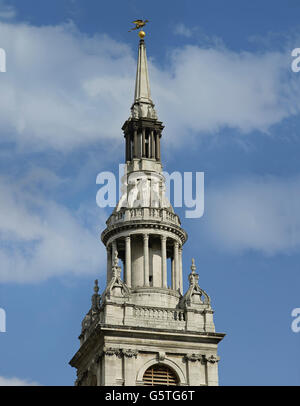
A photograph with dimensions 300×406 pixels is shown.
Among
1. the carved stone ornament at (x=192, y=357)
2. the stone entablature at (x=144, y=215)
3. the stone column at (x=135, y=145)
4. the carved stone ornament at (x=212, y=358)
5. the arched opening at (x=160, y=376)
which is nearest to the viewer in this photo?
the arched opening at (x=160, y=376)

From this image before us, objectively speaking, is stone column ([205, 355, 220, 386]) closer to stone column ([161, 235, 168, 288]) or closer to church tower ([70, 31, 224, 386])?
church tower ([70, 31, 224, 386])

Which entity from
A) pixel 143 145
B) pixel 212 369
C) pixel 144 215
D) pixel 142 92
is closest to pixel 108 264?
pixel 144 215

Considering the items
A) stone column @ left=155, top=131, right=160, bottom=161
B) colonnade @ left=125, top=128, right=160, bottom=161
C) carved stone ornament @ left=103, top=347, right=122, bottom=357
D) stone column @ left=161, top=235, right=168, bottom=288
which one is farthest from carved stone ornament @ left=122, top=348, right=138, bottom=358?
stone column @ left=155, top=131, right=160, bottom=161

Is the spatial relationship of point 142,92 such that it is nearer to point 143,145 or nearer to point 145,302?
point 143,145

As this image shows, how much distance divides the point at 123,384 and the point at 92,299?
30.7 ft

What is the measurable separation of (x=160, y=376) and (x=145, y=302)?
18.4 ft

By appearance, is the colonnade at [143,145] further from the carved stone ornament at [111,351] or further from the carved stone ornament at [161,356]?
the carved stone ornament at [111,351]

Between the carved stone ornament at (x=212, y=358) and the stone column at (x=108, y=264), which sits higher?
the stone column at (x=108, y=264)

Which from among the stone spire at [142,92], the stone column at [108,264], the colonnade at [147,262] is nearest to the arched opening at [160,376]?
the colonnade at [147,262]

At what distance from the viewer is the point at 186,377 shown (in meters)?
66.9

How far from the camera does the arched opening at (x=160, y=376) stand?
66438 mm

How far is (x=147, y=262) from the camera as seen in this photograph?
7162 cm
